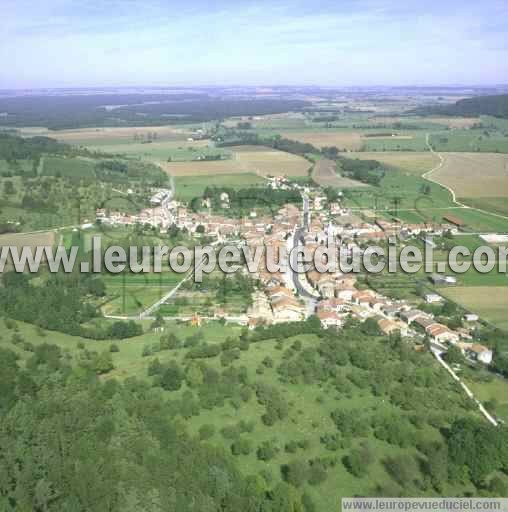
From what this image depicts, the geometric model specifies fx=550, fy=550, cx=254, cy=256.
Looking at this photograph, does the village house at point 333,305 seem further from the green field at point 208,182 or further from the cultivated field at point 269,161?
the cultivated field at point 269,161

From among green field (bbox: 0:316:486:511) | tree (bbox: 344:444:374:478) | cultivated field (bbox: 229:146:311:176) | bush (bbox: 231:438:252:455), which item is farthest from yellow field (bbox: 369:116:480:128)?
bush (bbox: 231:438:252:455)

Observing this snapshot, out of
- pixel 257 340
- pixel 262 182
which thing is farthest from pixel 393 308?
pixel 262 182

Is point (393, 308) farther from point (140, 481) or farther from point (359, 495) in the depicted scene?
point (140, 481)

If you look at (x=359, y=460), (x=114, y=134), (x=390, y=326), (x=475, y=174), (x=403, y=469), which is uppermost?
(x=114, y=134)

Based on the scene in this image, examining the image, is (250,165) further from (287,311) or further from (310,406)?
(310,406)

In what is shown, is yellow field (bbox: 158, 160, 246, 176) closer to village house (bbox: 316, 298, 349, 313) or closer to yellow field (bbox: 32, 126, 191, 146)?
yellow field (bbox: 32, 126, 191, 146)

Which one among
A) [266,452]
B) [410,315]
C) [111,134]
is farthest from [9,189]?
[111,134]
